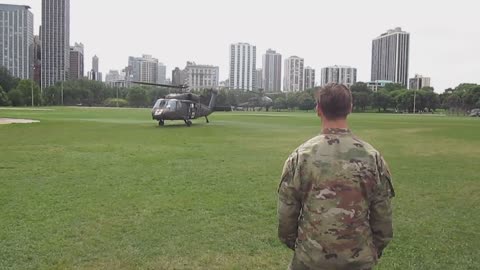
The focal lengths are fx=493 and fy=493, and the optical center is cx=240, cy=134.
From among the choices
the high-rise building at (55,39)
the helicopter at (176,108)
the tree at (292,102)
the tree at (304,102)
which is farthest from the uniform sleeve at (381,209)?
the high-rise building at (55,39)

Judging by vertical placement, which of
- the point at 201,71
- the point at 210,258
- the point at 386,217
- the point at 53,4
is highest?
the point at 53,4

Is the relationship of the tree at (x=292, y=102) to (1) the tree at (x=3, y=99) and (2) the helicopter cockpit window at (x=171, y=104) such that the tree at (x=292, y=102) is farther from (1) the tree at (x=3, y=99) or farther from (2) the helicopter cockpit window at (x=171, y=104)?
(2) the helicopter cockpit window at (x=171, y=104)

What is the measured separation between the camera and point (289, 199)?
3.39 meters

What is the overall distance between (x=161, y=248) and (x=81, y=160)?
32.0 feet

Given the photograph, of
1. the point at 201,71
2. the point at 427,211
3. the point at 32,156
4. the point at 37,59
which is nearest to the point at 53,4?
the point at 37,59

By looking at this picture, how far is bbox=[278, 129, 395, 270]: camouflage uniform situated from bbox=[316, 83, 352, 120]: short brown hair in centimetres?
12

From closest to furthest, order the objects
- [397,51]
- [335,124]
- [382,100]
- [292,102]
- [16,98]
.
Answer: [335,124]
[16,98]
[382,100]
[292,102]
[397,51]

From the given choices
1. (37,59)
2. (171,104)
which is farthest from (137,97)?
(171,104)

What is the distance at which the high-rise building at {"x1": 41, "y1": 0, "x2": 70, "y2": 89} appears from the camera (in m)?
169

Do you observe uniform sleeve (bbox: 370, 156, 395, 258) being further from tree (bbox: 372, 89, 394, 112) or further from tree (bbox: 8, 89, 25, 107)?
tree (bbox: 372, 89, 394, 112)

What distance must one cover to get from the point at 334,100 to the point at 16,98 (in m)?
123

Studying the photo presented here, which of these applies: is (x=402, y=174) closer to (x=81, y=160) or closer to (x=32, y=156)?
(x=81, y=160)

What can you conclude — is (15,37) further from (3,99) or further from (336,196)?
(336,196)

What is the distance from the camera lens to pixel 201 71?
512 feet
